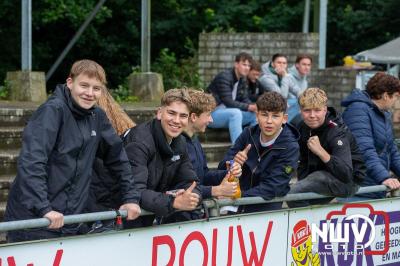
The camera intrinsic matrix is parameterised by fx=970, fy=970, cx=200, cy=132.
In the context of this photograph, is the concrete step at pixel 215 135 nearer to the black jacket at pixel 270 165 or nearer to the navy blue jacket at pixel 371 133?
the navy blue jacket at pixel 371 133

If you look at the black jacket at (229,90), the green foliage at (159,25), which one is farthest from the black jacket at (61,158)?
the green foliage at (159,25)

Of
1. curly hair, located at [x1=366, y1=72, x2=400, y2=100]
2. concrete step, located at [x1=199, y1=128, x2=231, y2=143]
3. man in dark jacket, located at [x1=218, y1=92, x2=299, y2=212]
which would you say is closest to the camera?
man in dark jacket, located at [x1=218, y1=92, x2=299, y2=212]

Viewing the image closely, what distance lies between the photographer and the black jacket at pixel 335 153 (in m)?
7.18

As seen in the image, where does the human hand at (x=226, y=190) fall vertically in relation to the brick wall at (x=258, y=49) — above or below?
below

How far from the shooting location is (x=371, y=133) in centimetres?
780

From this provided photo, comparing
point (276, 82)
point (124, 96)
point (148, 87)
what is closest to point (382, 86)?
point (276, 82)

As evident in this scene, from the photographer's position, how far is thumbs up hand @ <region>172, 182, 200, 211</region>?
5770mm

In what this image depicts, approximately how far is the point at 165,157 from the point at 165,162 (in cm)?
4

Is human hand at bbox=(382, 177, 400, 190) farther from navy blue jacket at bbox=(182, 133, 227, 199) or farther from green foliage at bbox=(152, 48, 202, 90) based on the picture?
green foliage at bbox=(152, 48, 202, 90)

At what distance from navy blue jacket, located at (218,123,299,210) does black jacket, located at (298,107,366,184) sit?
353 mm

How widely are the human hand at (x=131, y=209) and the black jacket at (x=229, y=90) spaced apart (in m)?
5.60

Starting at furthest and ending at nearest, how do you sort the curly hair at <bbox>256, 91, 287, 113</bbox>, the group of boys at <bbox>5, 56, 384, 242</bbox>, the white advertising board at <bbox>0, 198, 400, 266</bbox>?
the curly hair at <bbox>256, 91, 287, 113</bbox> < the group of boys at <bbox>5, 56, 384, 242</bbox> < the white advertising board at <bbox>0, 198, 400, 266</bbox>

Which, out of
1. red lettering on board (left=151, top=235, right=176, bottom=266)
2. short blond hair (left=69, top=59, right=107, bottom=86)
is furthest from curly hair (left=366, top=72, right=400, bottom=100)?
short blond hair (left=69, top=59, right=107, bottom=86)

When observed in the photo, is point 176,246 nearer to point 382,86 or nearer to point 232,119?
point 382,86
